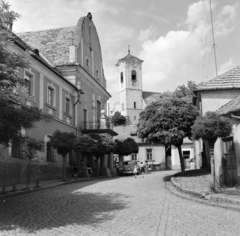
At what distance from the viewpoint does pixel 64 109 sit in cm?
2630

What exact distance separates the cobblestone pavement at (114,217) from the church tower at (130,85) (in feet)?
222

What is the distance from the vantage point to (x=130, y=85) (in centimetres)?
8031

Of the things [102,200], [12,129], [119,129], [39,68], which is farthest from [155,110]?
[119,129]

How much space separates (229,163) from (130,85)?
218 feet

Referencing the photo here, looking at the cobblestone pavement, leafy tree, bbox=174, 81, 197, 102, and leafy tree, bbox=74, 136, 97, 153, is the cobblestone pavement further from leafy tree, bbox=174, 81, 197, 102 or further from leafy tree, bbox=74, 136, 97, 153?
leafy tree, bbox=174, 81, 197, 102

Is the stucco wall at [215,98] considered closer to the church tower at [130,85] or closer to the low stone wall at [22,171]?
the low stone wall at [22,171]

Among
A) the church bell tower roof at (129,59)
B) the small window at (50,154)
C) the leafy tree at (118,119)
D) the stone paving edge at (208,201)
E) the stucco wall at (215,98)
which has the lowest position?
the stone paving edge at (208,201)

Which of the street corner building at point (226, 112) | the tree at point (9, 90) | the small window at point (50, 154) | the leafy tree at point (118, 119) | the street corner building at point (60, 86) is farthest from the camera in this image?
the leafy tree at point (118, 119)

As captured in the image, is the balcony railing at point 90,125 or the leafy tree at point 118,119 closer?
the balcony railing at point 90,125

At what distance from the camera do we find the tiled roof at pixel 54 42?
2907 centimetres

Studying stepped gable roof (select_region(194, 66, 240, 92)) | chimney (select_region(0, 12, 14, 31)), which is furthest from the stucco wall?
chimney (select_region(0, 12, 14, 31))

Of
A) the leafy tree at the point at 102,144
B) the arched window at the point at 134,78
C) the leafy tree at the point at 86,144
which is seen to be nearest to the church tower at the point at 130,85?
the arched window at the point at 134,78

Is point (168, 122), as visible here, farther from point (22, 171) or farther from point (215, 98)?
point (22, 171)

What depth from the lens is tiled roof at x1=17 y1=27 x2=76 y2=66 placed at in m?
29.1
